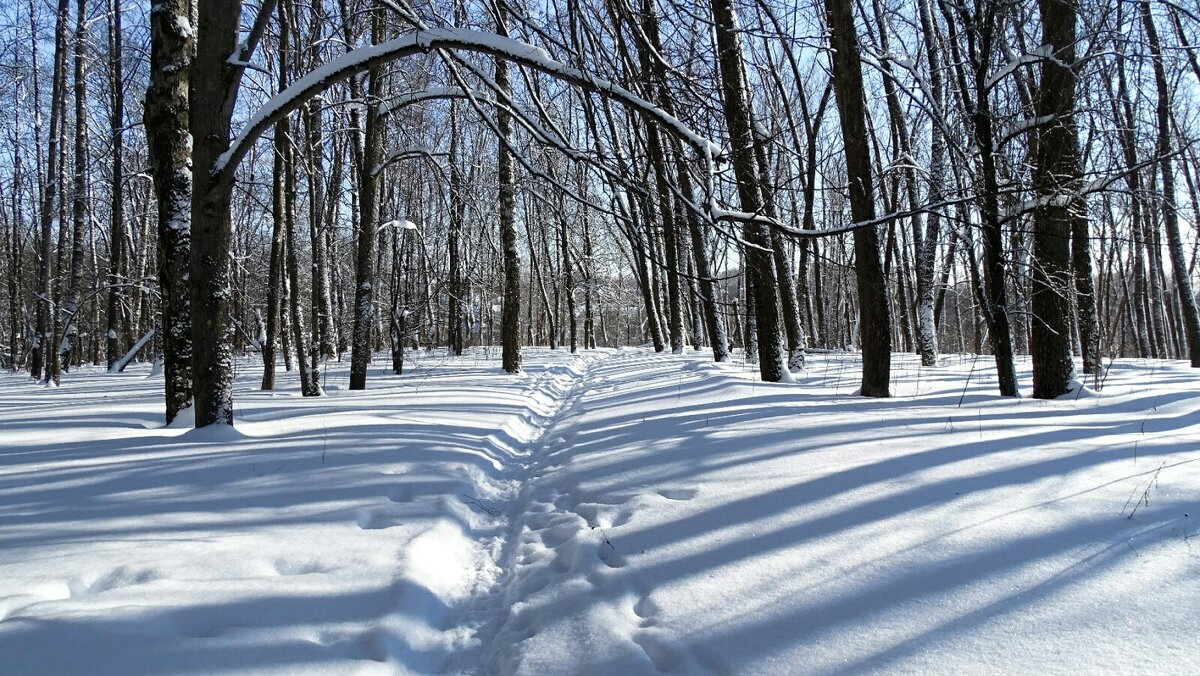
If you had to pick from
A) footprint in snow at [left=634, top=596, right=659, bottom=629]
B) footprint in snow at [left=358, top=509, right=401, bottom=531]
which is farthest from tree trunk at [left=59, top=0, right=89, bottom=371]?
footprint in snow at [left=634, top=596, right=659, bottom=629]

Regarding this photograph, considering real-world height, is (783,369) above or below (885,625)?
above

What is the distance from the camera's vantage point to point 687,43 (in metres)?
2.72

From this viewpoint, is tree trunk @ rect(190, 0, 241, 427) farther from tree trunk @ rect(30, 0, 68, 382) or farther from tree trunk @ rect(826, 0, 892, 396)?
tree trunk @ rect(30, 0, 68, 382)

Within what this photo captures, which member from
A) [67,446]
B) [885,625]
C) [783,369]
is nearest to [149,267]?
[67,446]

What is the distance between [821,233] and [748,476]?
1.80 metres

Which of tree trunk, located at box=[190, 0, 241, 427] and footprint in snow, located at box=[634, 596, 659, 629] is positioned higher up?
tree trunk, located at box=[190, 0, 241, 427]

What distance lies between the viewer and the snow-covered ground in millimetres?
1902

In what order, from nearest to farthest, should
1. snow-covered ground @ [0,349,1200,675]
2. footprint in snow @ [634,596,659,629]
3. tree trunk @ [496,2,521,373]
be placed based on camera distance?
1. snow-covered ground @ [0,349,1200,675]
2. footprint in snow @ [634,596,659,629]
3. tree trunk @ [496,2,521,373]

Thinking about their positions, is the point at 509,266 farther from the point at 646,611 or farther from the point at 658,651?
the point at 658,651

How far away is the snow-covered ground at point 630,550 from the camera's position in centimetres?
190

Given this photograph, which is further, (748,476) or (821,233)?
(748,476)

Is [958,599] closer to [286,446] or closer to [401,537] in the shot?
[401,537]

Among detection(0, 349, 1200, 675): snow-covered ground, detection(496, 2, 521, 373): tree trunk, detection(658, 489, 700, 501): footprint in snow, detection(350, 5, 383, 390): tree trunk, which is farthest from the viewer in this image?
detection(496, 2, 521, 373): tree trunk

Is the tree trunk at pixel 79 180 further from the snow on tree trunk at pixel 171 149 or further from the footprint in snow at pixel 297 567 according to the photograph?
the footprint in snow at pixel 297 567
